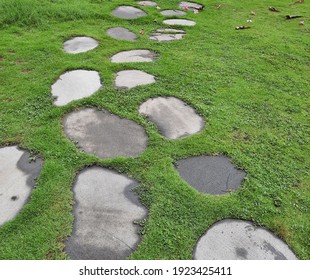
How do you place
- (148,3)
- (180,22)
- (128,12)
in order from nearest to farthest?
(180,22)
(128,12)
(148,3)

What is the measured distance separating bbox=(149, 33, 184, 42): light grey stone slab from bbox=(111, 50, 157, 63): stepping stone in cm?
81

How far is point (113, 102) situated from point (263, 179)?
92.9 inches

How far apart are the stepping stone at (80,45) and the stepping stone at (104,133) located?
220cm

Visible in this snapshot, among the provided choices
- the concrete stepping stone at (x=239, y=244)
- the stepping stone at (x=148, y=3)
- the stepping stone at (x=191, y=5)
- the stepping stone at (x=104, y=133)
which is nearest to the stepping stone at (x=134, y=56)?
the stepping stone at (x=104, y=133)

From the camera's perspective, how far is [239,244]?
312 cm

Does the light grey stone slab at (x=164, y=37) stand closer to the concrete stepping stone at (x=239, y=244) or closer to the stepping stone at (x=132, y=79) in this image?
the stepping stone at (x=132, y=79)

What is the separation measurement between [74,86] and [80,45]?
71.6 inches

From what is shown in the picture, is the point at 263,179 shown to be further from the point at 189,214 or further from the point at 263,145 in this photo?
the point at 189,214

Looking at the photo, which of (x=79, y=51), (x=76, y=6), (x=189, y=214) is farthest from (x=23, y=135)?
(x=76, y=6)

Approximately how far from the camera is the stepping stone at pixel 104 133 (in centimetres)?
399

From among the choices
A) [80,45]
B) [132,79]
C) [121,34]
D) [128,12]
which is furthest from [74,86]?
[128,12]

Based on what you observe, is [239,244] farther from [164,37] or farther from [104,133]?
[164,37]

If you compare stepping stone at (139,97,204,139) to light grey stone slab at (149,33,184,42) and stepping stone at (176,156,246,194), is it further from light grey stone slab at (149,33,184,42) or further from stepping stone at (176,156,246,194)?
light grey stone slab at (149,33,184,42)

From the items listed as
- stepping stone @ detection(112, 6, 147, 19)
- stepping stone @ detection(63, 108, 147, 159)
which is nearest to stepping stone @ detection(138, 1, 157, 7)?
stepping stone @ detection(112, 6, 147, 19)
